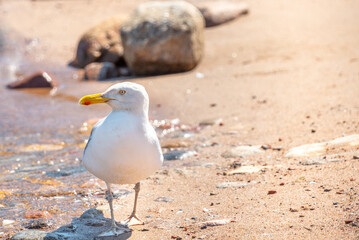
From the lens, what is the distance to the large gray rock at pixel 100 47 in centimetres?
1226

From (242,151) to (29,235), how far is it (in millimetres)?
2886

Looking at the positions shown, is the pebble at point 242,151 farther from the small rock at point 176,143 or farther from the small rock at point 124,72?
the small rock at point 124,72

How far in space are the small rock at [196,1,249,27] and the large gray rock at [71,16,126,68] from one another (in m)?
2.40

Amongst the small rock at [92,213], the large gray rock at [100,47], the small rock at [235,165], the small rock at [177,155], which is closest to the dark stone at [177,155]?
the small rock at [177,155]

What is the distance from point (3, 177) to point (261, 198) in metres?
3.12

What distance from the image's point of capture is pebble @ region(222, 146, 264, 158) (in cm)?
616

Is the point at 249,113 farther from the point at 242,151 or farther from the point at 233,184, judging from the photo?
the point at 233,184

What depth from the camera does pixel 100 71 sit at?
1128 cm

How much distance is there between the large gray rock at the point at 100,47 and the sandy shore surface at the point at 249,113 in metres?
0.70

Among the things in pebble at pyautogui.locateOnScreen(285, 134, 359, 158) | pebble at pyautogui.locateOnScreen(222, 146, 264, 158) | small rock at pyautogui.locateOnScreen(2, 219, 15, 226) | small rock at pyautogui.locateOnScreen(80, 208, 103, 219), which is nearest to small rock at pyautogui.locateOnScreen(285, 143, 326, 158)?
pebble at pyautogui.locateOnScreen(285, 134, 359, 158)

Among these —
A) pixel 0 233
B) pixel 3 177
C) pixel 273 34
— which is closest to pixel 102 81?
pixel 273 34

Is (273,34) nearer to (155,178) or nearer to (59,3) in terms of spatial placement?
(155,178)

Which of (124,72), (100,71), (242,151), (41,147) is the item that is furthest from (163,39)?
(242,151)

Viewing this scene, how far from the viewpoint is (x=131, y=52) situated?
11.0 meters
